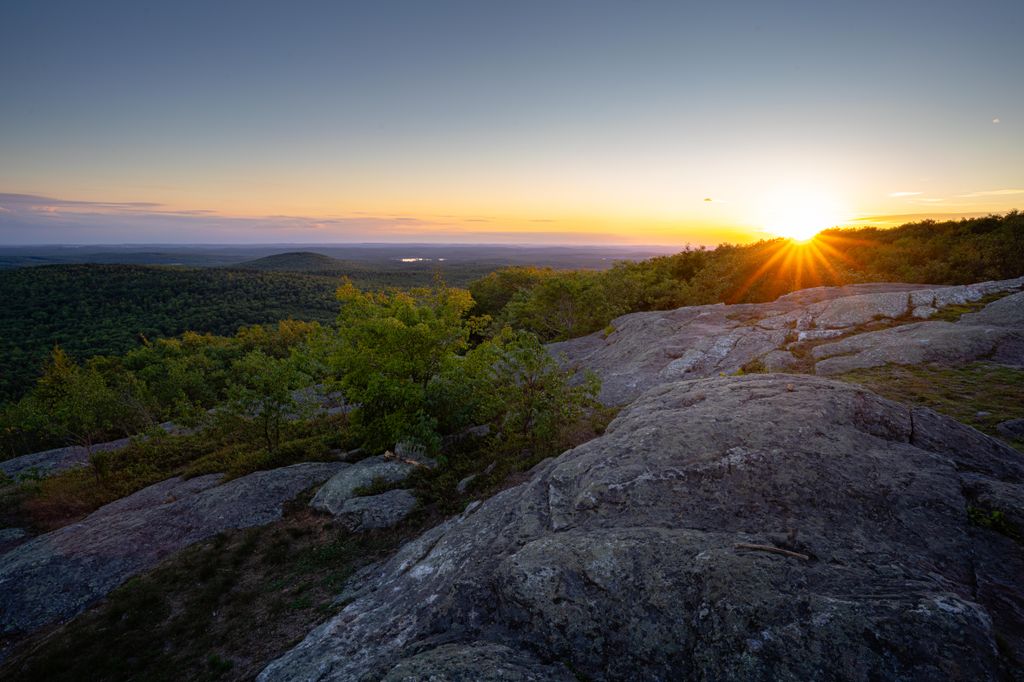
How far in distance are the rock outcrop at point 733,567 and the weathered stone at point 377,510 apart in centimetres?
347

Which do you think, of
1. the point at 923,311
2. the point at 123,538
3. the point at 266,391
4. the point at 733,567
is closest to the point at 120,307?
the point at 266,391

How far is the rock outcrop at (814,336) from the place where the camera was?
44.7 ft

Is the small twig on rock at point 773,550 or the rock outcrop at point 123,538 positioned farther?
the rock outcrop at point 123,538

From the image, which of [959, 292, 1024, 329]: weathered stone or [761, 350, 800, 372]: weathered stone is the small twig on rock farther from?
[959, 292, 1024, 329]: weathered stone

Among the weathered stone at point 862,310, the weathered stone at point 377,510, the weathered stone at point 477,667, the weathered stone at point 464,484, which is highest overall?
the weathered stone at point 862,310

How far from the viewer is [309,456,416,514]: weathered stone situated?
14312 millimetres

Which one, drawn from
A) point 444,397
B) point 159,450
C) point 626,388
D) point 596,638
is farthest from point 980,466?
point 159,450

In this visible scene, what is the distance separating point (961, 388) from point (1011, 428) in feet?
7.27

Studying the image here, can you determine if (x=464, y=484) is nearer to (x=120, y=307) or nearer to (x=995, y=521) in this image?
(x=995, y=521)

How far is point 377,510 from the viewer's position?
13.5 metres

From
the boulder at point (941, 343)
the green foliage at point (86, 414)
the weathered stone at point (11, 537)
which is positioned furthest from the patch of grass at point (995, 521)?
the green foliage at point (86, 414)

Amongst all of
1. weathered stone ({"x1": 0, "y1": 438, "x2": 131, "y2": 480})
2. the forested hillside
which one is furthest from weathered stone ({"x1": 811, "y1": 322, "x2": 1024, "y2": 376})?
the forested hillside

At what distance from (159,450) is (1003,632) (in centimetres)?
3348

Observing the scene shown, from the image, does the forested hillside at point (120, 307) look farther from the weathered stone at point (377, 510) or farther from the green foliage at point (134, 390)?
the weathered stone at point (377, 510)
